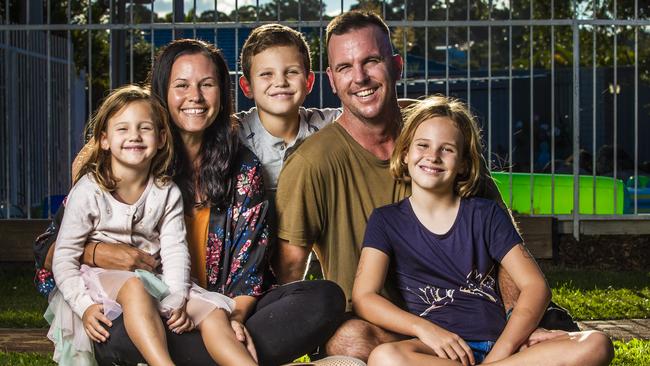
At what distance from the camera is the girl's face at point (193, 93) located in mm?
4246

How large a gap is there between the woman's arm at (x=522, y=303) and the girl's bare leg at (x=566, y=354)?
0.05 m

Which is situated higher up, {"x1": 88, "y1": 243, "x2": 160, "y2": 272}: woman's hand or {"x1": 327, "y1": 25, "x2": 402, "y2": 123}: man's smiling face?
A: {"x1": 327, "y1": 25, "x2": 402, "y2": 123}: man's smiling face

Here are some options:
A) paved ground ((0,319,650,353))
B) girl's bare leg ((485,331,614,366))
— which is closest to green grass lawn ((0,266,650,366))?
paved ground ((0,319,650,353))

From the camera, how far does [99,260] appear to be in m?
4.04

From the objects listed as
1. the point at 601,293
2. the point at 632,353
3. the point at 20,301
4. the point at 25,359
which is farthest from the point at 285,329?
the point at 601,293

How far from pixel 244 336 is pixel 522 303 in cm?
97

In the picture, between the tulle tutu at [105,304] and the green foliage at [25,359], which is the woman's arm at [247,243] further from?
the green foliage at [25,359]

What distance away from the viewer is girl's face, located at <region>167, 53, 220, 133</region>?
4.25 m

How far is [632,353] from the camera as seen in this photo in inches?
219

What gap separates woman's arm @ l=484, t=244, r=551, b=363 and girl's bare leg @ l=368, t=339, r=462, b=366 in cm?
18

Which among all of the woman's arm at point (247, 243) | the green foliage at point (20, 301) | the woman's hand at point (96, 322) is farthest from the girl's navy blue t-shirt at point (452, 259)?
the green foliage at point (20, 301)

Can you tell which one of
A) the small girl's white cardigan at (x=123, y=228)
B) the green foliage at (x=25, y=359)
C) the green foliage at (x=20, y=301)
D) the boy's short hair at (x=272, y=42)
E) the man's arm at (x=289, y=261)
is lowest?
the green foliage at (x=20, y=301)

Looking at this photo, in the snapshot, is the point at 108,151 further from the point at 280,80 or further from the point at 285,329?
the point at 285,329

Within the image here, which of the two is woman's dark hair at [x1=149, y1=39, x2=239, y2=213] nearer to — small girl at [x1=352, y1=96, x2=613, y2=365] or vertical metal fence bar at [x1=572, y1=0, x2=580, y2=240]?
small girl at [x1=352, y1=96, x2=613, y2=365]
